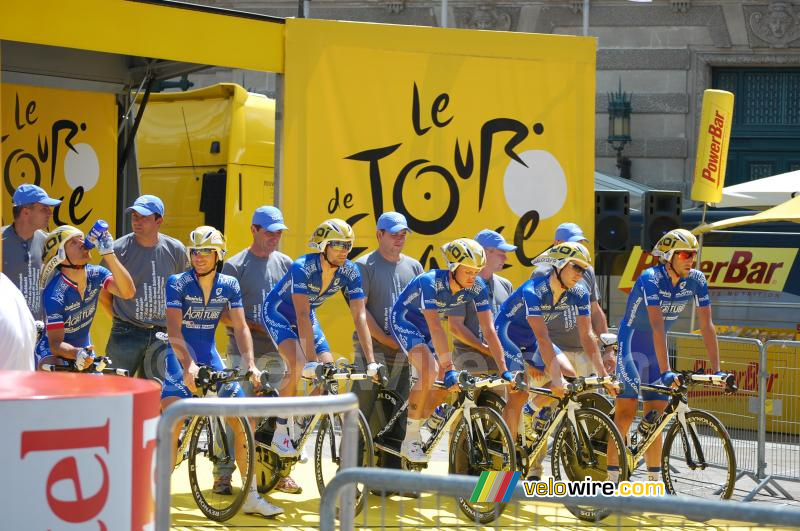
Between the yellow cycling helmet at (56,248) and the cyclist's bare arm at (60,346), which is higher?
the yellow cycling helmet at (56,248)

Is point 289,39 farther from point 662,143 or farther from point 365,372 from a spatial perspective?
point 662,143

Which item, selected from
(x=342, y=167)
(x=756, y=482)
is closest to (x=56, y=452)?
(x=756, y=482)

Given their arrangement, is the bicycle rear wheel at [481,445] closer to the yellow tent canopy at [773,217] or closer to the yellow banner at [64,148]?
the yellow tent canopy at [773,217]

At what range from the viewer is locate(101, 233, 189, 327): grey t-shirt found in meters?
9.74

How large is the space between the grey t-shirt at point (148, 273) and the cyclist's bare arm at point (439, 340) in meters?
1.99

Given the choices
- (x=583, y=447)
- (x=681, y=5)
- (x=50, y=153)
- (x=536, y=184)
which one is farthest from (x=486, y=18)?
(x=583, y=447)

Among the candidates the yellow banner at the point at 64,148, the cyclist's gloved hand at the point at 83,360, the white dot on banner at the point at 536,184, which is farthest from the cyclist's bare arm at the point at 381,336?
the yellow banner at the point at 64,148

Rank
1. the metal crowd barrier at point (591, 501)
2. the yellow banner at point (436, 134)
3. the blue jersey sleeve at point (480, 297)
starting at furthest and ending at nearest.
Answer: the yellow banner at point (436, 134)
the blue jersey sleeve at point (480, 297)
the metal crowd barrier at point (591, 501)

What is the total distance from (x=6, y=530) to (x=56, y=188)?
32.4ft

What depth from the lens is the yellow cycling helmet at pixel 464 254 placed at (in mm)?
9102

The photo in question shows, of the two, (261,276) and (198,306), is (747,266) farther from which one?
(198,306)

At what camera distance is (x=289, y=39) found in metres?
12.4

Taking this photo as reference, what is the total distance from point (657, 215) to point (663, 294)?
4.78 meters

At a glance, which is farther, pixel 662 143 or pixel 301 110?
pixel 662 143
